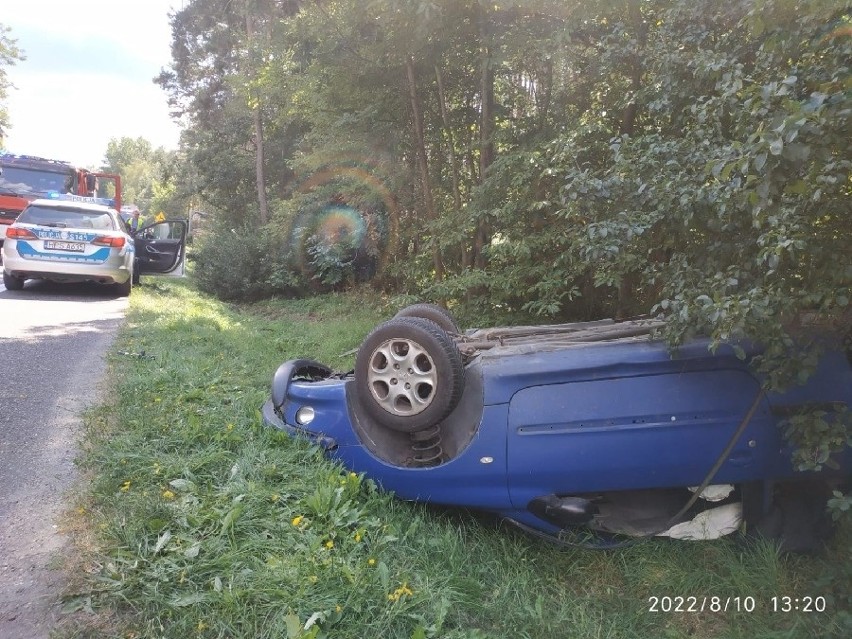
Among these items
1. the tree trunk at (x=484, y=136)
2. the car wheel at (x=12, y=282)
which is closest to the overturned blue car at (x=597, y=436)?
the tree trunk at (x=484, y=136)

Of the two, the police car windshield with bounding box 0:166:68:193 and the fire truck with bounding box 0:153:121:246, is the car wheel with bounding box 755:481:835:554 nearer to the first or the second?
the fire truck with bounding box 0:153:121:246

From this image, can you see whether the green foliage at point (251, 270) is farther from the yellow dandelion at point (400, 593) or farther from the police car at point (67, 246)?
the yellow dandelion at point (400, 593)

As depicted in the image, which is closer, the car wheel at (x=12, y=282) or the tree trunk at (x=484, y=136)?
the tree trunk at (x=484, y=136)

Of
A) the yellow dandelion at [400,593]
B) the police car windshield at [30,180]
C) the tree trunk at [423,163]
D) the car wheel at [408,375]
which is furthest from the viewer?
the police car windshield at [30,180]

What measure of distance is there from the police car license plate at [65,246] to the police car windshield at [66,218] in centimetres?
30

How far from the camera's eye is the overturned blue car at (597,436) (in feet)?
10.4

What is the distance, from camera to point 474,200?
8398mm

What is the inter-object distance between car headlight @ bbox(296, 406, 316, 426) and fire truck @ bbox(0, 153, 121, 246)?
15.5 metres

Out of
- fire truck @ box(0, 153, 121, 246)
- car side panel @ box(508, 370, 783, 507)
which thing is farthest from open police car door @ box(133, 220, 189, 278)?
car side panel @ box(508, 370, 783, 507)

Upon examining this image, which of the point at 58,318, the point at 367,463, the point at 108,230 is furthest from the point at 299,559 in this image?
the point at 108,230

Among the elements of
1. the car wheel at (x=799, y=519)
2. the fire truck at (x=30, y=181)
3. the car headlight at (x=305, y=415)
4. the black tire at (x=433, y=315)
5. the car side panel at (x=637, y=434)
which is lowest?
the car wheel at (x=799, y=519)

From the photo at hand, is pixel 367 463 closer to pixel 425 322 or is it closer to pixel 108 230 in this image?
pixel 425 322

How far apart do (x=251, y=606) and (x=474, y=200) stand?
21.6 ft

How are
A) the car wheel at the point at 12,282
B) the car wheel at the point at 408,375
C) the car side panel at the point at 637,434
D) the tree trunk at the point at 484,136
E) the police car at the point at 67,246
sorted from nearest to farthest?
the car side panel at the point at 637,434 < the car wheel at the point at 408,375 < the tree trunk at the point at 484,136 < the police car at the point at 67,246 < the car wheel at the point at 12,282
